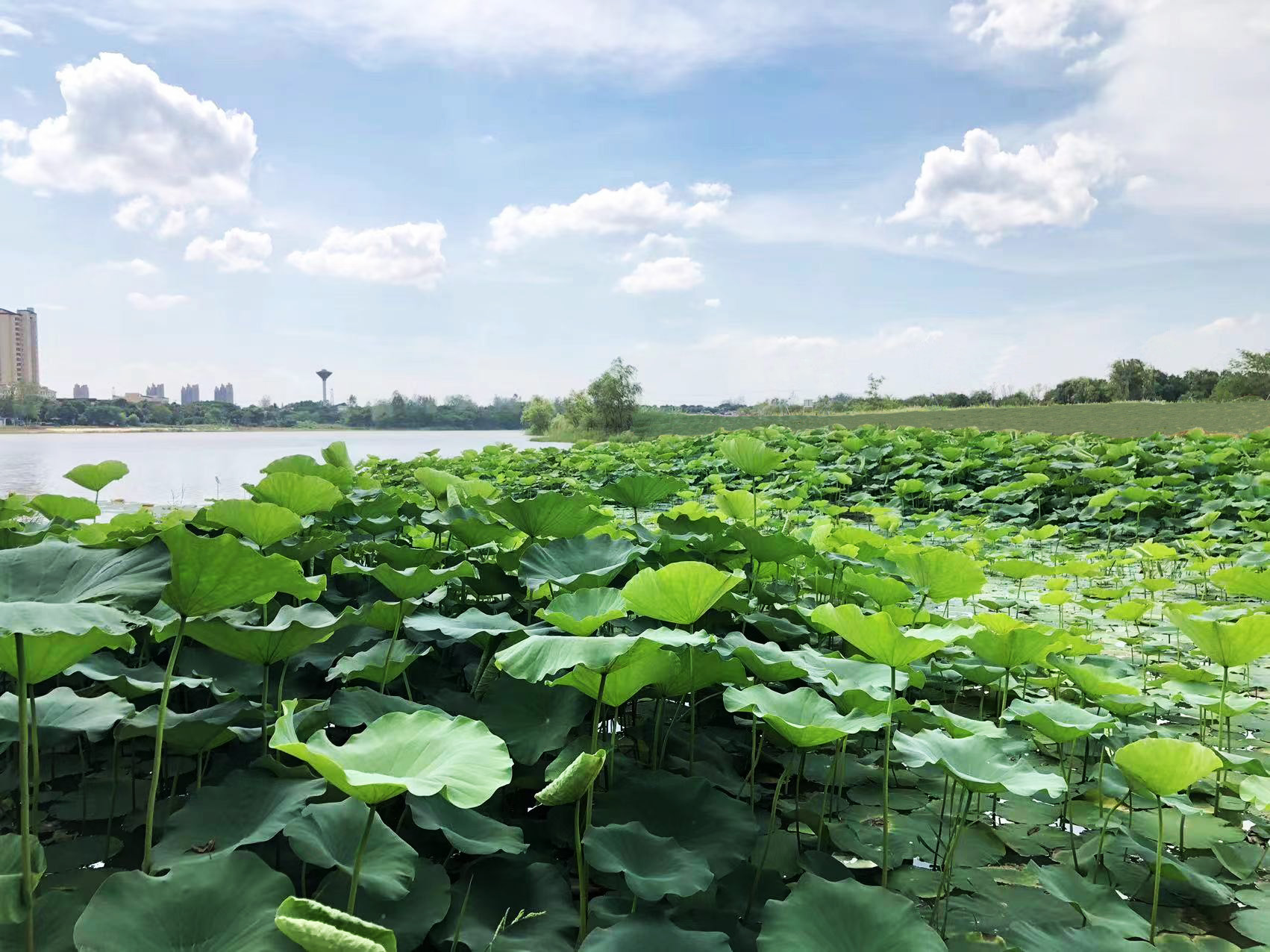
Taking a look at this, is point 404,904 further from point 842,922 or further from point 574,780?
point 842,922

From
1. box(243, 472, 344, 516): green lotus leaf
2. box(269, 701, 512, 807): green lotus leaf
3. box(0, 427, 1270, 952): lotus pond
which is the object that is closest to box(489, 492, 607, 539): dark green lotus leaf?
box(0, 427, 1270, 952): lotus pond

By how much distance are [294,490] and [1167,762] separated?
1.47 metres

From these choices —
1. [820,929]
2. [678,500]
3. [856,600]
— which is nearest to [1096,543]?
[678,500]

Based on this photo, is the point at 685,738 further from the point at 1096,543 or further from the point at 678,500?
the point at 678,500

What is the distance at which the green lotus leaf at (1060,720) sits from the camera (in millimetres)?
1143

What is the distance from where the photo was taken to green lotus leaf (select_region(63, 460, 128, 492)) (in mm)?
2016

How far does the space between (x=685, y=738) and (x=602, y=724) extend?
15 centimetres

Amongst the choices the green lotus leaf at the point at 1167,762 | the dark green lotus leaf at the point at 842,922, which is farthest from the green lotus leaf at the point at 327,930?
the green lotus leaf at the point at 1167,762

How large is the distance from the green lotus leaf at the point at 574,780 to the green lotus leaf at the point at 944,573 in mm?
842

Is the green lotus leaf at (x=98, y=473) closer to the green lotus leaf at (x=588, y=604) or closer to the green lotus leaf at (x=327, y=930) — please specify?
the green lotus leaf at (x=588, y=604)

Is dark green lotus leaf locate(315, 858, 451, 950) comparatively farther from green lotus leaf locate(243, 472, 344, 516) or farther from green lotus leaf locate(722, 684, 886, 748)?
green lotus leaf locate(243, 472, 344, 516)

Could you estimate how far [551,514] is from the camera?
1428 millimetres

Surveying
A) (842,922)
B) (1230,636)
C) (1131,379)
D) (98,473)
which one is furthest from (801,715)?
(1131,379)

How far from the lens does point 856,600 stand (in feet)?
6.59
